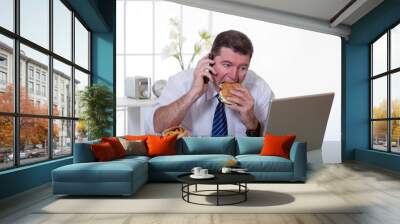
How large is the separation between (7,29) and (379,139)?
7.62m

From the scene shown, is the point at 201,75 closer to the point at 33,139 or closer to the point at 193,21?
the point at 193,21

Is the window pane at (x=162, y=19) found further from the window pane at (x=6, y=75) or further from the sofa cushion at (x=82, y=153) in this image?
the window pane at (x=6, y=75)

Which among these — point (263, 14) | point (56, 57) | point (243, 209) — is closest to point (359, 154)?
point (263, 14)

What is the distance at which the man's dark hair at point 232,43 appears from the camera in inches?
317

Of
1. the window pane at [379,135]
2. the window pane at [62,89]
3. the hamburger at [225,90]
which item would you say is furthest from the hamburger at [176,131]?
the window pane at [379,135]

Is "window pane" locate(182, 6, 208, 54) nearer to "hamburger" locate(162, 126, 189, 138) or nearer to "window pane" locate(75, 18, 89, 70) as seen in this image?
"window pane" locate(75, 18, 89, 70)

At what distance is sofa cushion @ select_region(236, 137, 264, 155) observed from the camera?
6555mm

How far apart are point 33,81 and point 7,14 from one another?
1.13 m

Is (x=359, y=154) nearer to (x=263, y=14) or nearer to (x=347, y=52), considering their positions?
(x=347, y=52)

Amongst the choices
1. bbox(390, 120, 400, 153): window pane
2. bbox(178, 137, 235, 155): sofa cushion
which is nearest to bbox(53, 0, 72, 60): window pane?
bbox(178, 137, 235, 155): sofa cushion

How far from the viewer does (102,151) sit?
215 inches

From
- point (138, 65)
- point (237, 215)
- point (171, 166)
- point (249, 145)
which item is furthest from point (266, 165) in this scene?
point (138, 65)

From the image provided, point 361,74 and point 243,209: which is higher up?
point 361,74

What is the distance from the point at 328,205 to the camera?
4293 millimetres
